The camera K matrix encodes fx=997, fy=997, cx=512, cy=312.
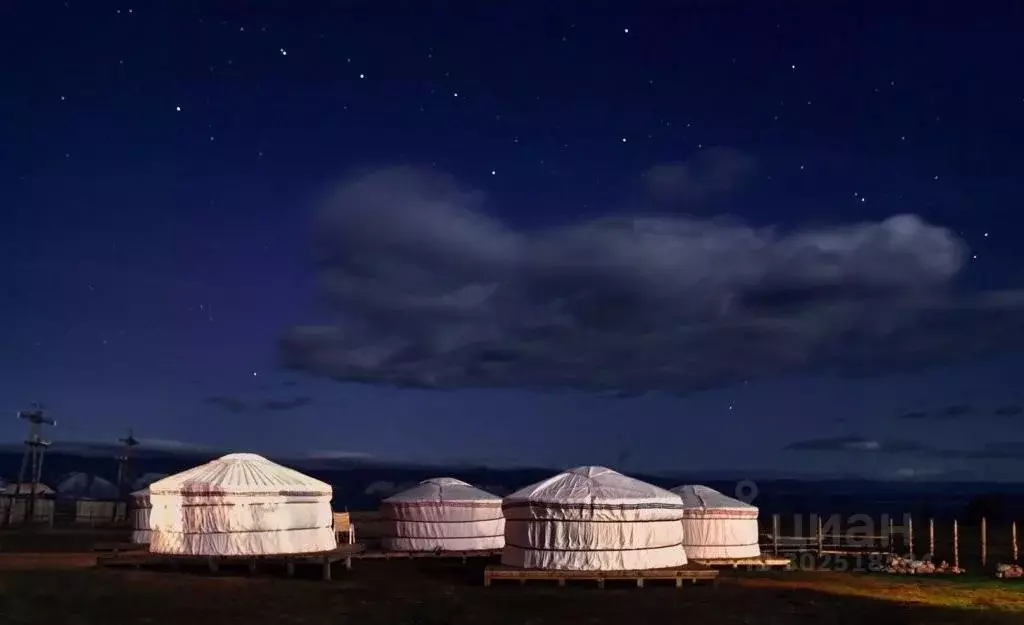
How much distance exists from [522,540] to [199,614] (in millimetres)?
6552

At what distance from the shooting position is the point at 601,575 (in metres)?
16.6

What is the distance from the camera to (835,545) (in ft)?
82.8

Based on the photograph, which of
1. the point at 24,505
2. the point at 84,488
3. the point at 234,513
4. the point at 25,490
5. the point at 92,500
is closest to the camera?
the point at 234,513

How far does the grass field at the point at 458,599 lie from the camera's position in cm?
1275

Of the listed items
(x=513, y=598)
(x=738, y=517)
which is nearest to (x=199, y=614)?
(x=513, y=598)

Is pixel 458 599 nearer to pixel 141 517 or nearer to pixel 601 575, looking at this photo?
pixel 601 575

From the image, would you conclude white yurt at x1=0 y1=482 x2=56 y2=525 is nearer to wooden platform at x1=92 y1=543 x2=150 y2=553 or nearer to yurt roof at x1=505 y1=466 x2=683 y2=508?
wooden platform at x1=92 y1=543 x2=150 y2=553

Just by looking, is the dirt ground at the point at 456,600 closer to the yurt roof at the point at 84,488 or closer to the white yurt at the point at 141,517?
the white yurt at the point at 141,517

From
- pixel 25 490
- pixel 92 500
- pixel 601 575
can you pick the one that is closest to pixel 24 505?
pixel 92 500

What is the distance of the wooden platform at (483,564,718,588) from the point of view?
653 inches

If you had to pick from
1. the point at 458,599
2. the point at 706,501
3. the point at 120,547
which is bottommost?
the point at 458,599

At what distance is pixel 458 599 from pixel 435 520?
28.0ft

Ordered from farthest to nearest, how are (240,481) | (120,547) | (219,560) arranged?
1. (120,547)
2. (240,481)
3. (219,560)

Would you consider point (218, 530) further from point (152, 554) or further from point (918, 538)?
point (918, 538)
